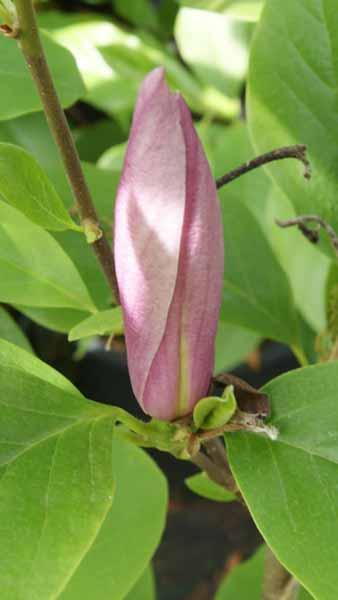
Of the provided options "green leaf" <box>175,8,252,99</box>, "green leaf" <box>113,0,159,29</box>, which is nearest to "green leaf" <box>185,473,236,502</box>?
"green leaf" <box>175,8,252,99</box>

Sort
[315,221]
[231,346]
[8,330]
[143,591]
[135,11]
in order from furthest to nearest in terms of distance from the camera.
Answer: [135,11], [231,346], [143,591], [8,330], [315,221]

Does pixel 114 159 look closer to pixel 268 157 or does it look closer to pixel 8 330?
pixel 8 330

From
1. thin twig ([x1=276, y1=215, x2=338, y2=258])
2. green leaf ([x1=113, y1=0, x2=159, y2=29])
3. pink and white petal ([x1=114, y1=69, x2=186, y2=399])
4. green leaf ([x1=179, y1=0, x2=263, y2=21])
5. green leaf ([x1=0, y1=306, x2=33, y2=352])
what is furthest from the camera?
green leaf ([x1=113, y1=0, x2=159, y2=29])

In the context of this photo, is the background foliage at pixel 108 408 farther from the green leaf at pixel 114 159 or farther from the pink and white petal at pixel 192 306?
the green leaf at pixel 114 159

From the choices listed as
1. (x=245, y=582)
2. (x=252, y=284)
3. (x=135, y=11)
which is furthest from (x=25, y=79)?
(x=135, y=11)

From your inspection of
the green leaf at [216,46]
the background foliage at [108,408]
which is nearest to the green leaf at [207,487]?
the background foliage at [108,408]

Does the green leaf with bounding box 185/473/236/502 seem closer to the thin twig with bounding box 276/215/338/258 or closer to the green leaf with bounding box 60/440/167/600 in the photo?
the green leaf with bounding box 60/440/167/600

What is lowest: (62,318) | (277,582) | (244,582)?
(244,582)
